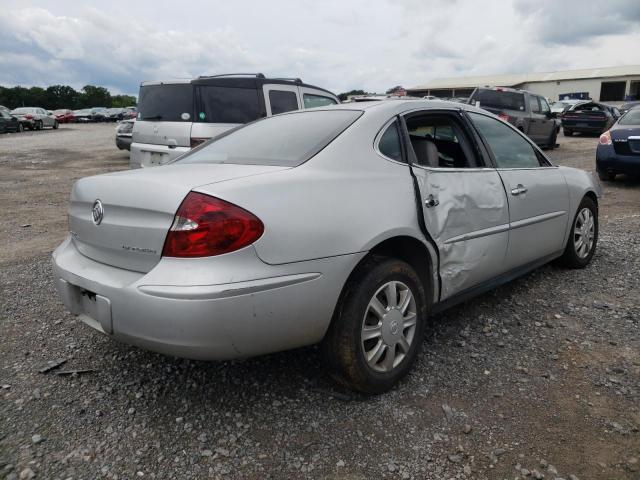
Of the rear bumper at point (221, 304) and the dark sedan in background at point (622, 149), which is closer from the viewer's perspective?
the rear bumper at point (221, 304)

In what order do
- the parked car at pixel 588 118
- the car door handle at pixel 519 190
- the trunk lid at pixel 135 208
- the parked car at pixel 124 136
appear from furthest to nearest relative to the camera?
the parked car at pixel 588 118
the parked car at pixel 124 136
the car door handle at pixel 519 190
the trunk lid at pixel 135 208

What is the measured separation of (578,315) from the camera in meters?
3.74

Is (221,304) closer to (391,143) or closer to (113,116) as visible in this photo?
(391,143)

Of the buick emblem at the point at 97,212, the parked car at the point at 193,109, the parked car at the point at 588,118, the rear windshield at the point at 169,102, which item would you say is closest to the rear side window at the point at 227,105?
the parked car at the point at 193,109

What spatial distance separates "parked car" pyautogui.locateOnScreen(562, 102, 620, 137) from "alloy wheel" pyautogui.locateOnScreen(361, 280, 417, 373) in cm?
1931

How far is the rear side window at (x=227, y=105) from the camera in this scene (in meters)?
6.95

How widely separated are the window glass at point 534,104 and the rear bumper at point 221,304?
43.4ft

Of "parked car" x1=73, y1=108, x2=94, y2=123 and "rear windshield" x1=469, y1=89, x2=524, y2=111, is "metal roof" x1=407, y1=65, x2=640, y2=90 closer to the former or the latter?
"parked car" x1=73, y1=108, x2=94, y2=123

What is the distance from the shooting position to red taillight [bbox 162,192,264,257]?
220 cm

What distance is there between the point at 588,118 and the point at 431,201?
19.2 meters

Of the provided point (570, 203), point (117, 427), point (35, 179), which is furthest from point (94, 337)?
point (35, 179)

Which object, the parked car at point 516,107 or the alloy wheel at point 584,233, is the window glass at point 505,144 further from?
the parked car at point 516,107

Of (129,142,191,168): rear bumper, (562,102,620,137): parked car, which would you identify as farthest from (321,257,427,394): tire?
(562,102,620,137): parked car

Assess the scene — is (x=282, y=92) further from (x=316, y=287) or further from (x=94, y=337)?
(x=316, y=287)
